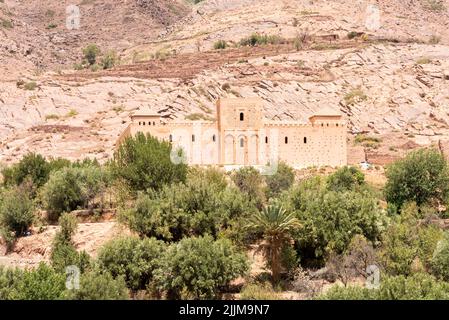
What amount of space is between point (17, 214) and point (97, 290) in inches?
536

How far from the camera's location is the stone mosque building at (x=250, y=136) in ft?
167

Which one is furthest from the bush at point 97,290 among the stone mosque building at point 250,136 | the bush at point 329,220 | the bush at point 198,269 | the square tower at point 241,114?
the square tower at point 241,114

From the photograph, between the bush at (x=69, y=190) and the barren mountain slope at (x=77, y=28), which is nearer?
the bush at (x=69, y=190)

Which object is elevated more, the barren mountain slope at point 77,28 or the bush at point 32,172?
the barren mountain slope at point 77,28

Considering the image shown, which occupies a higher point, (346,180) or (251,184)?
(346,180)

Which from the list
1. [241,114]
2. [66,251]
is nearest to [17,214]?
[66,251]

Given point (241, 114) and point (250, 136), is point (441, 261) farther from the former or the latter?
point (241, 114)

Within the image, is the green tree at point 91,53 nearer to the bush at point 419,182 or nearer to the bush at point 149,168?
the bush at point 149,168

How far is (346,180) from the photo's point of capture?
44.5m

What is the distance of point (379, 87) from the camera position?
75.7 m

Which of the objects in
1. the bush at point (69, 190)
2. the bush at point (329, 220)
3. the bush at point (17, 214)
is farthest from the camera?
the bush at point (69, 190)

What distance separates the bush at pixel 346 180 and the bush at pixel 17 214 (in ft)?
50.4
